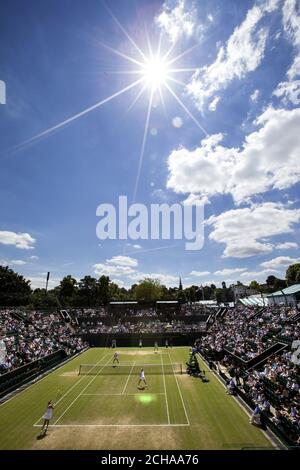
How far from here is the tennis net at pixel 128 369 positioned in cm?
3097

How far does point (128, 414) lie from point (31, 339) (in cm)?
2365

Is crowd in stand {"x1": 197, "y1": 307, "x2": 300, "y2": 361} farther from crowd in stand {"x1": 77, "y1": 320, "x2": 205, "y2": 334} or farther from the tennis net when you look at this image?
crowd in stand {"x1": 77, "y1": 320, "x2": 205, "y2": 334}

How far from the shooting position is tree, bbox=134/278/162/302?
392 feet

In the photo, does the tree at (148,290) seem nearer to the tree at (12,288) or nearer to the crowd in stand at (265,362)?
the tree at (12,288)

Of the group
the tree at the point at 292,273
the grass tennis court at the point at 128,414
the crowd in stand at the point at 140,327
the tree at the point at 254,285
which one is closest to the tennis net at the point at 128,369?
the grass tennis court at the point at 128,414

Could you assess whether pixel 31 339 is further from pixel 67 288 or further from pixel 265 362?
pixel 67 288

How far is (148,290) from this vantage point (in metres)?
120

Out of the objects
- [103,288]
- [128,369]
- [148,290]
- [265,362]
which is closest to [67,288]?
[103,288]

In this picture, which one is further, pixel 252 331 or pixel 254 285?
pixel 254 285

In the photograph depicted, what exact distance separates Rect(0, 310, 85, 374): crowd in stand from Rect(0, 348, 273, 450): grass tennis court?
3.60 m

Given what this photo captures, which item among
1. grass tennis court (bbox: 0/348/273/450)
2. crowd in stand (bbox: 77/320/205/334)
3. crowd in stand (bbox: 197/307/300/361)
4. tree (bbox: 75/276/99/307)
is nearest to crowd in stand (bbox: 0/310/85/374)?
grass tennis court (bbox: 0/348/273/450)

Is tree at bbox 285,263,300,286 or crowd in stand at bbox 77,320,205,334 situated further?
tree at bbox 285,263,300,286

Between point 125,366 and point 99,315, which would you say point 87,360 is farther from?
point 99,315

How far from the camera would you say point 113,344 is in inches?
1935
